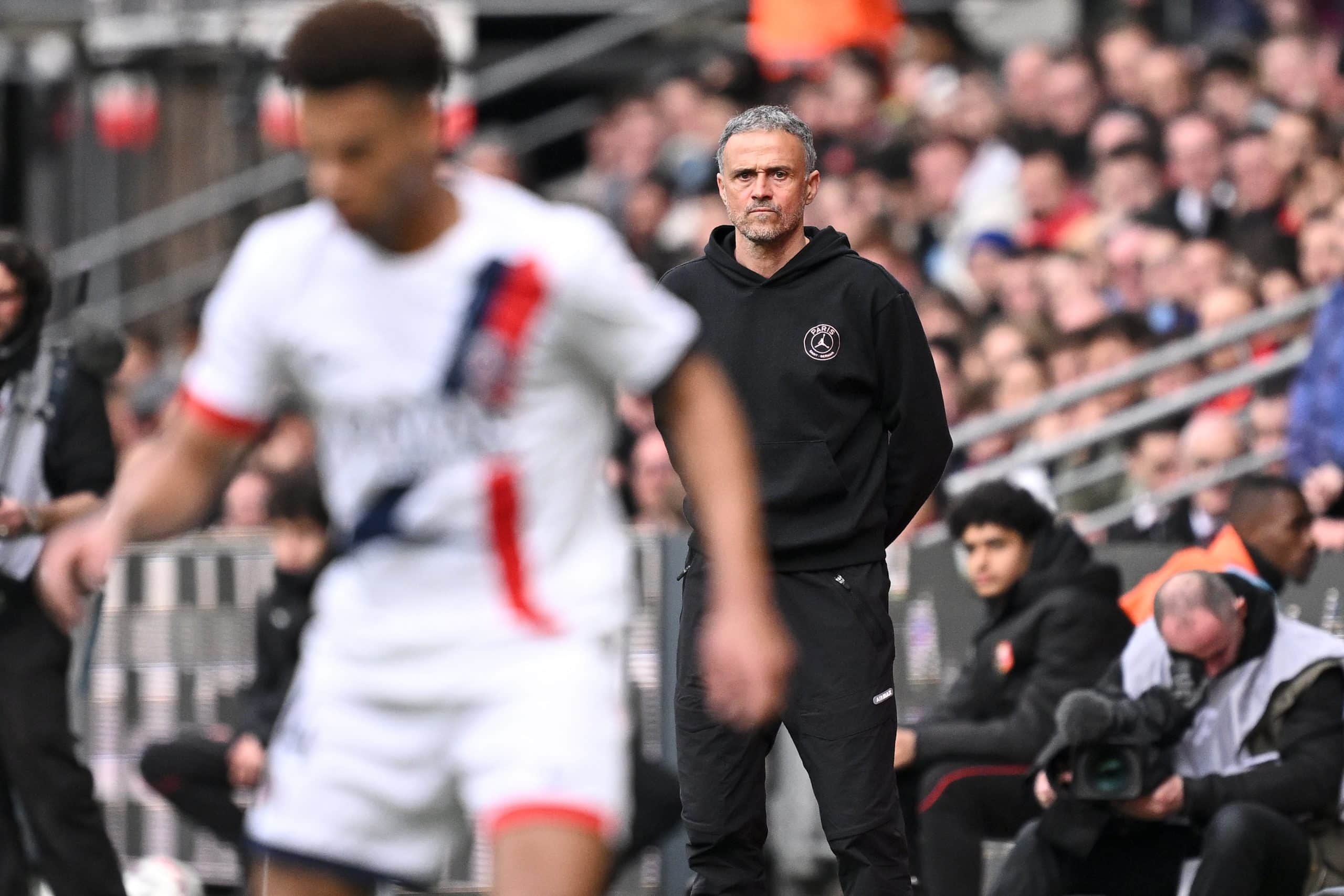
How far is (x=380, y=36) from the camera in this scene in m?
3.59

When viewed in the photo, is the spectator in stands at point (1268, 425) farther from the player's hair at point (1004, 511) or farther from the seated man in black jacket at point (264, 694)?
the seated man in black jacket at point (264, 694)

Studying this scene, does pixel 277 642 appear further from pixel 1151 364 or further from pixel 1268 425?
pixel 1268 425

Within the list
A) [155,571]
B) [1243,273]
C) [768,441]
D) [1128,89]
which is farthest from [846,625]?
[1128,89]

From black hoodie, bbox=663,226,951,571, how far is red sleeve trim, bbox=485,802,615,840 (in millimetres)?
2331

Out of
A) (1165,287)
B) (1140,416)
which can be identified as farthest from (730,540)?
(1165,287)

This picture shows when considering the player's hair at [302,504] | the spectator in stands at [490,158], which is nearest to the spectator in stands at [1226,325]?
the player's hair at [302,504]

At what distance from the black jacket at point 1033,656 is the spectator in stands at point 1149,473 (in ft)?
5.60


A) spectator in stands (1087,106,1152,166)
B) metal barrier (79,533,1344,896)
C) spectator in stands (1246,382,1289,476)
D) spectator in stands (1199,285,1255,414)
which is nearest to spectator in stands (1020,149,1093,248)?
spectator in stands (1087,106,1152,166)

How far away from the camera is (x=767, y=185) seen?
605 centimetres

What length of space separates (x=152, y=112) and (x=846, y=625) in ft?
39.8

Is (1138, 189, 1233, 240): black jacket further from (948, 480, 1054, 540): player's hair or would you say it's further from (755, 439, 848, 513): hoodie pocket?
(755, 439, 848, 513): hoodie pocket

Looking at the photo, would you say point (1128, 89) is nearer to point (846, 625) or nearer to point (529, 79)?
point (529, 79)

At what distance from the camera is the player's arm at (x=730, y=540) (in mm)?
3562

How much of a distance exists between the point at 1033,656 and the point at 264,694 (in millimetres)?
2986
